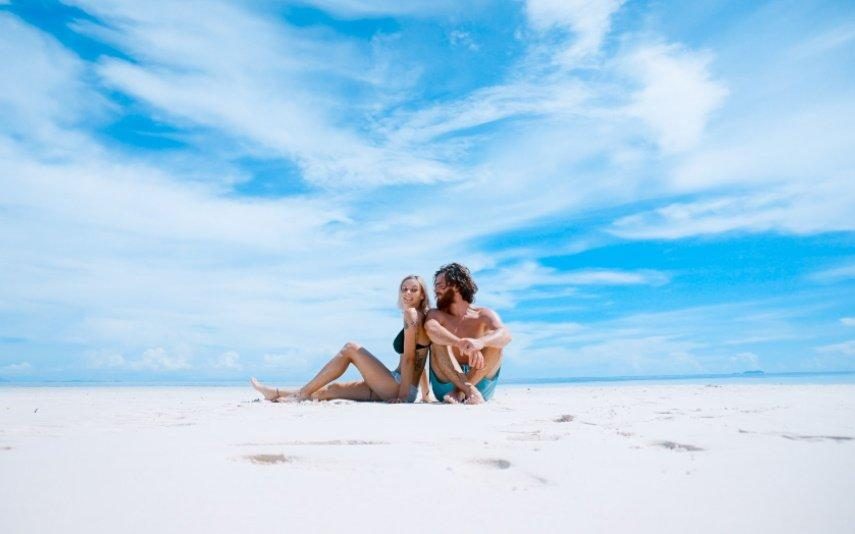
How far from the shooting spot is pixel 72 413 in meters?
5.83

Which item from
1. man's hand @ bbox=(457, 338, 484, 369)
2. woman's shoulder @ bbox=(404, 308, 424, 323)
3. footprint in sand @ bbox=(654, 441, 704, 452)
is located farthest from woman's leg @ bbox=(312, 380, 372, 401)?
footprint in sand @ bbox=(654, 441, 704, 452)

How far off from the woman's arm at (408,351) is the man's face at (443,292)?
468mm

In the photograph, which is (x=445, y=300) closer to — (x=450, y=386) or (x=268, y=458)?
(x=450, y=386)

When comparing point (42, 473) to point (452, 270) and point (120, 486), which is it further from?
point (452, 270)

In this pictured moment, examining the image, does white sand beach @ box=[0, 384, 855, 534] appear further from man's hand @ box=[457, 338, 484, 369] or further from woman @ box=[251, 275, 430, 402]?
woman @ box=[251, 275, 430, 402]

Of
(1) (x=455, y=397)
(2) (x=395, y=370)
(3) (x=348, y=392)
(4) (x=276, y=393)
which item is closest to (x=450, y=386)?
(1) (x=455, y=397)

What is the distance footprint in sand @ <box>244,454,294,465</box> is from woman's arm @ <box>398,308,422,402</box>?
367 cm

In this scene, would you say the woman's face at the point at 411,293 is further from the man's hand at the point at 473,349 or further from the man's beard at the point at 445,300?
the man's hand at the point at 473,349

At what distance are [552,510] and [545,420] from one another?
271 centimetres

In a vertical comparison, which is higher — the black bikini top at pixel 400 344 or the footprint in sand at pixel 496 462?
the black bikini top at pixel 400 344

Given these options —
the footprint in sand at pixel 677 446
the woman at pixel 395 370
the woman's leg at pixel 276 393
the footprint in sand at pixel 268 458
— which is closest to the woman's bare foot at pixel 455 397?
the woman at pixel 395 370

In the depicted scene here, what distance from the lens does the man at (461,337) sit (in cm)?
660

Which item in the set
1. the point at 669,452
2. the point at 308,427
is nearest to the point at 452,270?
the point at 308,427

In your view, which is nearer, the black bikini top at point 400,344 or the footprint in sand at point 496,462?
Result: the footprint in sand at point 496,462
